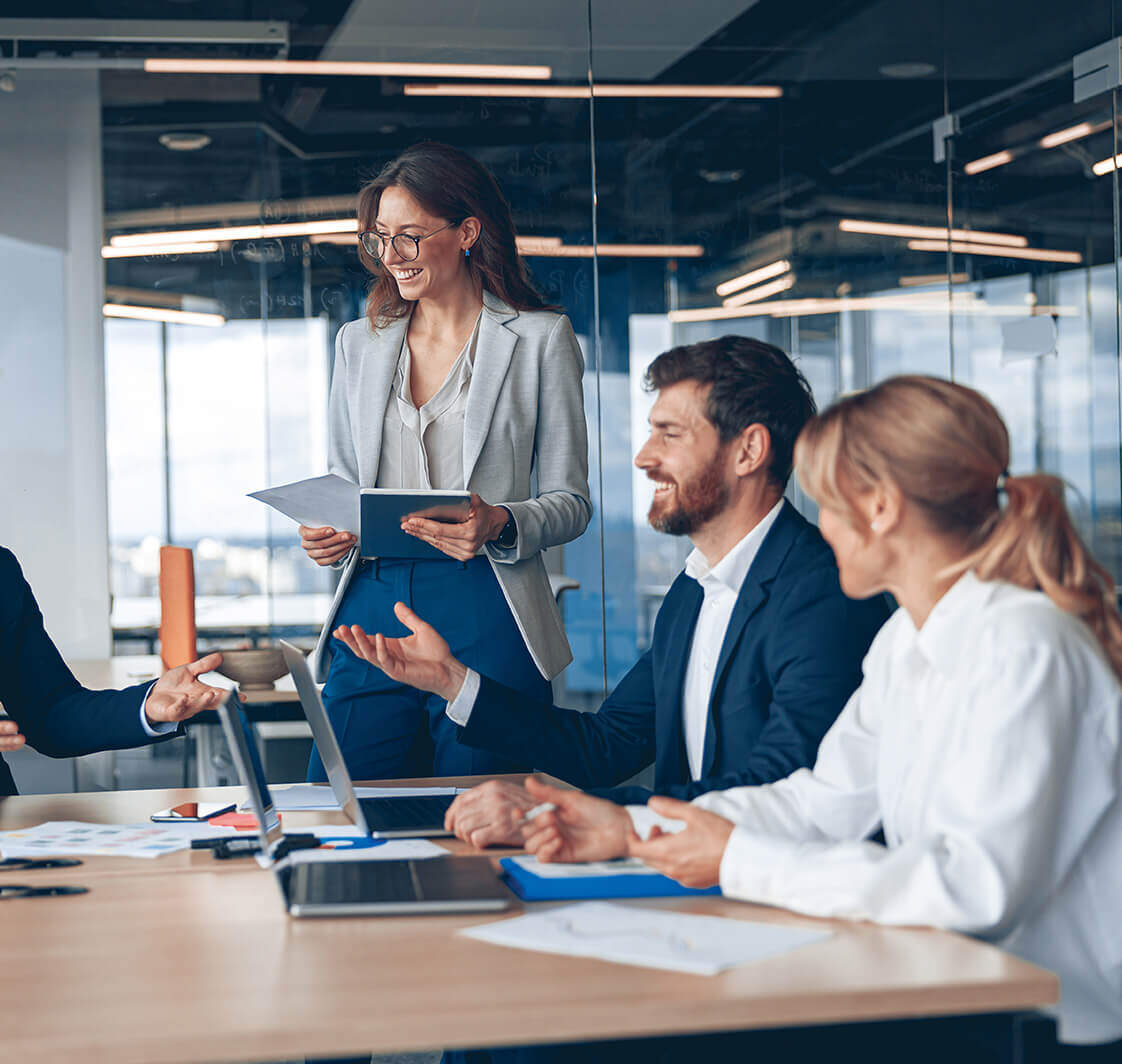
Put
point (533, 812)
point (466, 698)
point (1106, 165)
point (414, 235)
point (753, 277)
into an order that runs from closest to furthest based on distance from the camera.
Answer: point (533, 812), point (466, 698), point (414, 235), point (1106, 165), point (753, 277)

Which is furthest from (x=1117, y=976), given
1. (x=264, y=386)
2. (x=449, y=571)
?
(x=264, y=386)

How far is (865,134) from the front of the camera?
550 cm

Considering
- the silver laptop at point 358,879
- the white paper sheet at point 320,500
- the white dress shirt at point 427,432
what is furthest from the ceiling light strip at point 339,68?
the silver laptop at point 358,879

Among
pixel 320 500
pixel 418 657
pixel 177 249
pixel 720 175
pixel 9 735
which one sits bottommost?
pixel 9 735

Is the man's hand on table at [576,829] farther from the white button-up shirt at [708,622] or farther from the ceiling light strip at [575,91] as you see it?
the ceiling light strip at [575,91]

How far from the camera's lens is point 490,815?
5.74 ft

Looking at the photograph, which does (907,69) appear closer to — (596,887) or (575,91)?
(575,91)

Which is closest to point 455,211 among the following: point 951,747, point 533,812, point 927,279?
point 533,812

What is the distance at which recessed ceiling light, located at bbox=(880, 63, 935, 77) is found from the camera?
5.48 meters

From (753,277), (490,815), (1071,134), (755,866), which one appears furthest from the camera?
(753,277)

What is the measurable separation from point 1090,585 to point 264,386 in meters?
4.17

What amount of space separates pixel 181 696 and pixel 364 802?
1.41 feet

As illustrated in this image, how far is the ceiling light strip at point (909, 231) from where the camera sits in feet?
17.7

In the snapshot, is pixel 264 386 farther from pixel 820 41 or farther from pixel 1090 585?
pixel 1090 585
